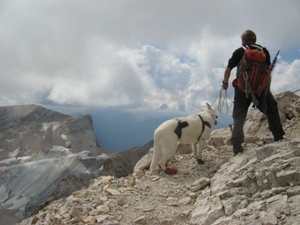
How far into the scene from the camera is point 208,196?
6223mm

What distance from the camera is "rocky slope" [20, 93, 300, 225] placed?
505cm

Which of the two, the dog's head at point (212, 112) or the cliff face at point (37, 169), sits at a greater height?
the dog's head at point (212, 112)

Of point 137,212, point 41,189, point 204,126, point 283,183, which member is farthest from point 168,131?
point 41,189

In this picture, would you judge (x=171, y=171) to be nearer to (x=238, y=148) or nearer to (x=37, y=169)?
(x=238, y=148)

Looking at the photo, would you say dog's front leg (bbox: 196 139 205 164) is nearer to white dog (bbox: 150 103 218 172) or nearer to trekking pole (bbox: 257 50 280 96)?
white dog (bbox: 150 103 218 172)

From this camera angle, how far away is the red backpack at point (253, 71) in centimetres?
707

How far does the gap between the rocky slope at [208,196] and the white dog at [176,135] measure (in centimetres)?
58

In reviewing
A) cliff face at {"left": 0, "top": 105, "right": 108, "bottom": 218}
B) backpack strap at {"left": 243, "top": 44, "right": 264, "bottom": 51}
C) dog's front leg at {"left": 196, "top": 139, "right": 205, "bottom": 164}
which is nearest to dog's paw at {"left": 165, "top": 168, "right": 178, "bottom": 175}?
dog's front leg at {"left": 196, "top": 139, "right": 205, "bottom": 164}

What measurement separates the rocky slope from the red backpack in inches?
61.0

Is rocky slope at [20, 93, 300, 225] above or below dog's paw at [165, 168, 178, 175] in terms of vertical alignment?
below

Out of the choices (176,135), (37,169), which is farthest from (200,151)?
(37,169)

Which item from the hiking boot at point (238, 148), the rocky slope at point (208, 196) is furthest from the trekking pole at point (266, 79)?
the hiking boot at point (238, 148)

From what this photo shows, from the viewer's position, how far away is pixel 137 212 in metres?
6.16

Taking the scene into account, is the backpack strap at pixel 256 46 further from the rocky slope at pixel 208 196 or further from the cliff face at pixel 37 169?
the cliff face at pixel 37 169
